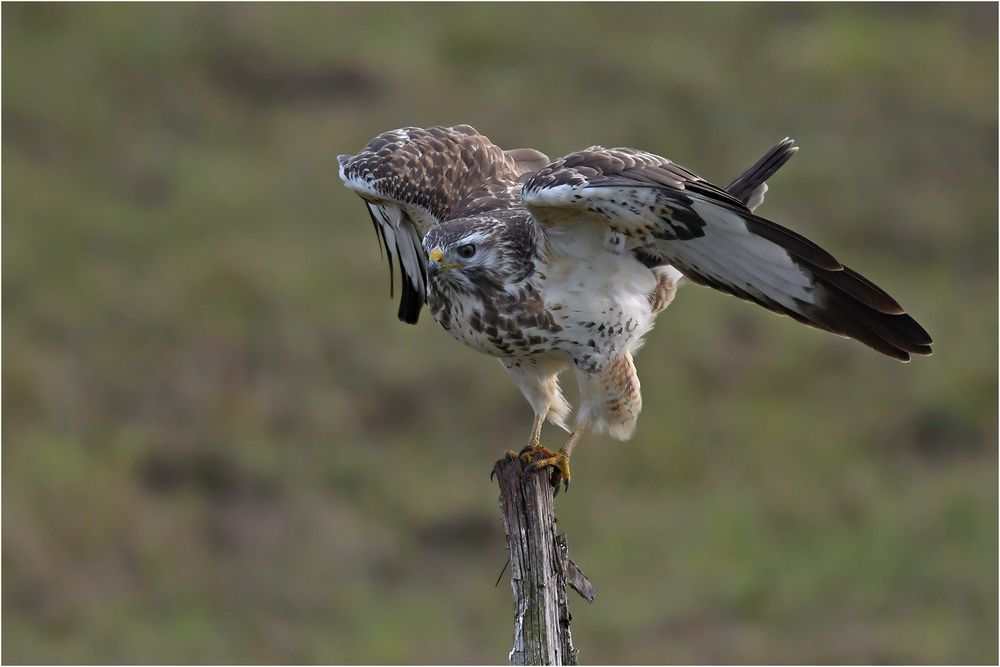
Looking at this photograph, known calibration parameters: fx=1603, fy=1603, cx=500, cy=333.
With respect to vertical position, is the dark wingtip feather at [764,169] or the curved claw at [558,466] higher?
the dark wingtip feather at [764,169]

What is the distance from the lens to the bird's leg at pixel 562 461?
5.95 meters

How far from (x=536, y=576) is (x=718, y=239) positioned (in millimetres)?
1289

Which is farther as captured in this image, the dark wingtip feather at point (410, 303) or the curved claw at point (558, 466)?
the dark wingtip feather at point (410, 303)

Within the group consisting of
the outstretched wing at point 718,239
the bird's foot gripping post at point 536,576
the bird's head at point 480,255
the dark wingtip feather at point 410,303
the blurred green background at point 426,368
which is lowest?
the bird's foot gripping post at point 536,576

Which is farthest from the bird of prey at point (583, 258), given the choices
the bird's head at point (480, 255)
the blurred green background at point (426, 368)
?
the blurred green background at point (426, 368)

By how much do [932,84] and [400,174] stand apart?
985cm

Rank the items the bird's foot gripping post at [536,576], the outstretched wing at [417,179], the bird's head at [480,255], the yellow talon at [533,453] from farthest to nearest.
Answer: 1. the outstretched wing at [417,179]
2. the yellow talon at [533,453]
3. the bird's head at [480,255]
4. the bird's foot gripping post at [536,576]

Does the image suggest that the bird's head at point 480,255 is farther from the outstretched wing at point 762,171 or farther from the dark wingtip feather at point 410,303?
the dark wingtip feather at point 410,303

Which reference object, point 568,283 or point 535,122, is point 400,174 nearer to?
point 568,283

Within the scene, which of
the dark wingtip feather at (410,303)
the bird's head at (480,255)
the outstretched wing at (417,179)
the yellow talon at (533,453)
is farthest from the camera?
the dark wingtip feather at (410,303)

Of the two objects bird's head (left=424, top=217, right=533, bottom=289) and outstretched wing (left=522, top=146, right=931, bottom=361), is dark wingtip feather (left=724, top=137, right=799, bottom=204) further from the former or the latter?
bird's head (left=424, top=217, right=533, bottom=289)

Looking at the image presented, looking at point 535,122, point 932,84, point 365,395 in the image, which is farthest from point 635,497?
point 932,84

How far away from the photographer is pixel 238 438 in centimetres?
1083

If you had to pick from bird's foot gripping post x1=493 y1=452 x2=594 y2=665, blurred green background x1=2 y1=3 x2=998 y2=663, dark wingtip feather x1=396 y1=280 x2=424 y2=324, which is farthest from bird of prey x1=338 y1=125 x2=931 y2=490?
blurred green background x1=2 y1=3 x2=998 y2=663
